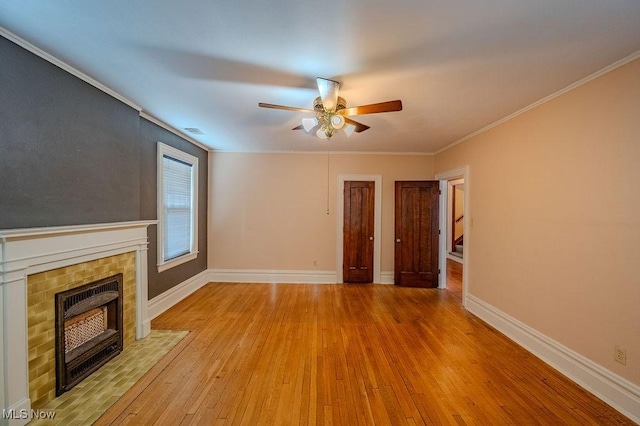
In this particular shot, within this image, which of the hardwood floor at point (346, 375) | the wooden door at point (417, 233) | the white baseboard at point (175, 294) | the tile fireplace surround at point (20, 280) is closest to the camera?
the tile fireplace surround at point (20, 280)

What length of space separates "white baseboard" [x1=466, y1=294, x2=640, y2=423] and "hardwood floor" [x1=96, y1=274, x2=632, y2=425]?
8 centimetres

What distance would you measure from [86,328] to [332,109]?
9.69ft

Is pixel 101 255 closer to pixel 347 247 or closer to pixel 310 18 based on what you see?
pixel 310 18

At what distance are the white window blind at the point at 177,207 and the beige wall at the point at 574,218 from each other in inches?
177

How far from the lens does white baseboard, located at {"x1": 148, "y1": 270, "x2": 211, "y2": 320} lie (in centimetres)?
343

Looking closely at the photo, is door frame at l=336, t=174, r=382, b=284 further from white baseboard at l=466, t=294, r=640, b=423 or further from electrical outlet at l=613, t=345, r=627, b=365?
electrical outlet at l=613, t=345, r=627, b=365

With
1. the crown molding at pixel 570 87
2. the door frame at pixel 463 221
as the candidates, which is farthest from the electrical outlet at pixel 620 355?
the crown molding at pixel 570 87

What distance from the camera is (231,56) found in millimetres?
1934

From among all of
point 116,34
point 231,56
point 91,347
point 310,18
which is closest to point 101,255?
point 91,347

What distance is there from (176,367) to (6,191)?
1852mm
